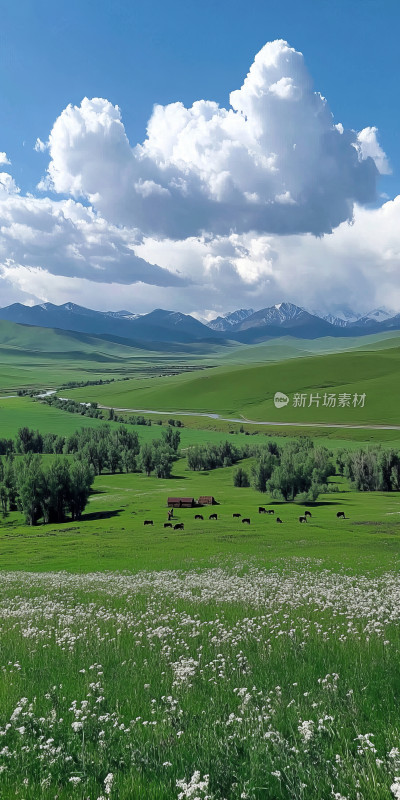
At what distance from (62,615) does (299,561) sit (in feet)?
75.1

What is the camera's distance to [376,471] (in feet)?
457

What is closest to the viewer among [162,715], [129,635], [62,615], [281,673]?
[162,715]

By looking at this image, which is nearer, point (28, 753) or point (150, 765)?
point (150, 765)

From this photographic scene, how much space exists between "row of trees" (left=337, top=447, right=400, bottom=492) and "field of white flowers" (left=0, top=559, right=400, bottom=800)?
132113 mm

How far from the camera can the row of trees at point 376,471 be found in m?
138

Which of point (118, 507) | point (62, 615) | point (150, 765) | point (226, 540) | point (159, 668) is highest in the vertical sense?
point (150, 765)

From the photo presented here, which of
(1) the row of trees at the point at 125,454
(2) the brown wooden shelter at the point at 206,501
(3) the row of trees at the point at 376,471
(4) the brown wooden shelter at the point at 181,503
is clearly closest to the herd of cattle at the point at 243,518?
(4) the brown wooden shelter at the point at 181,503

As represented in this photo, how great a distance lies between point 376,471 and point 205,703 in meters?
143

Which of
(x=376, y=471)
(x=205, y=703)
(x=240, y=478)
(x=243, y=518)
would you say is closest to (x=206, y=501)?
(x=243, y=518)

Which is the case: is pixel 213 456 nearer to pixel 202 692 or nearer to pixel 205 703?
pixel 202 692

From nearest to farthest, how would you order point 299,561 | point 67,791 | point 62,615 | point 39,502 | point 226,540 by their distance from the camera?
point 67,791
point 62,615
point 299,561
point 226,540
point 39,502

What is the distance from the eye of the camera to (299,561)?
1342 inches

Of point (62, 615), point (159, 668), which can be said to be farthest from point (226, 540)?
point (159, 668)

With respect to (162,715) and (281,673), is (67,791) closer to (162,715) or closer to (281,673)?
(162,715)
